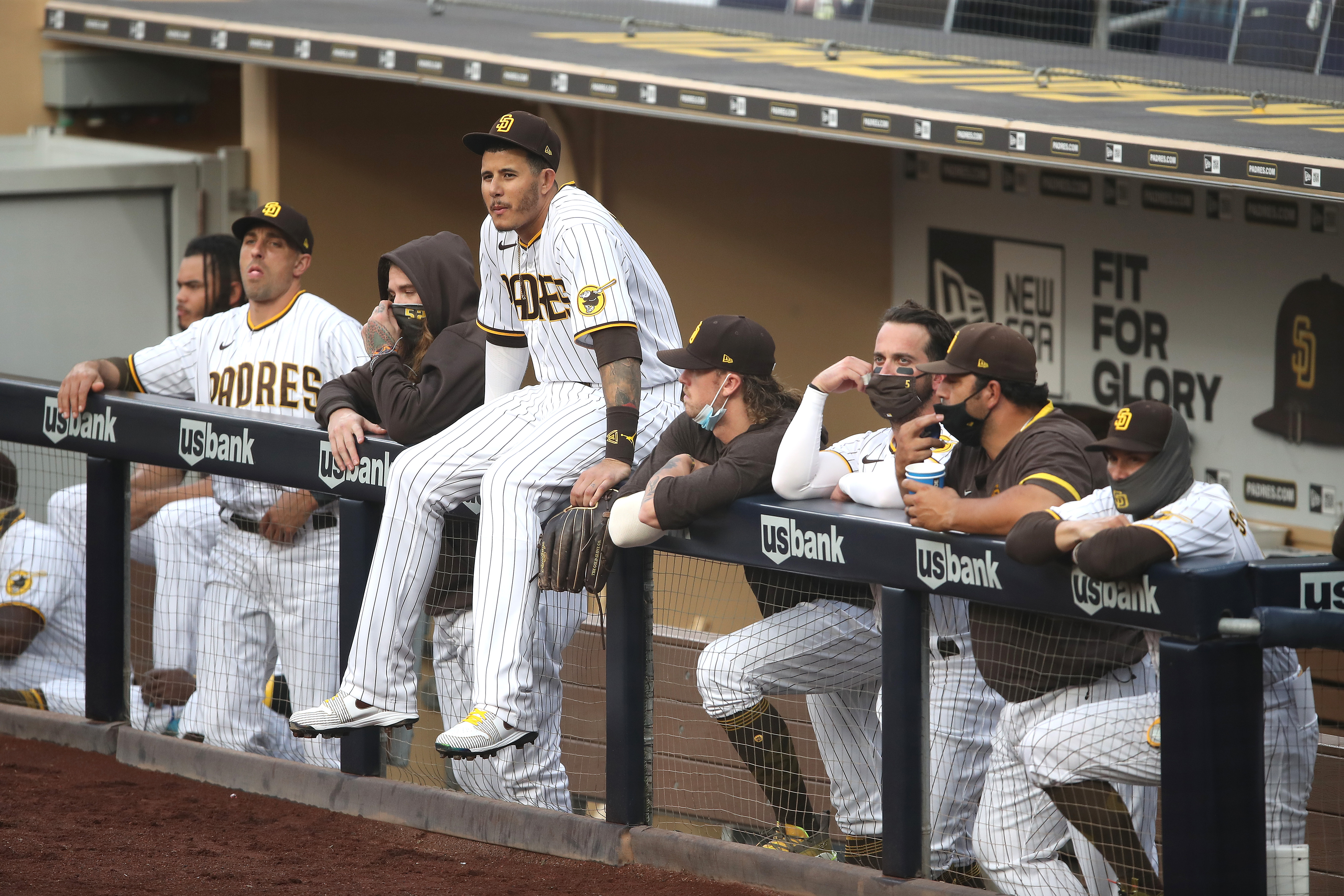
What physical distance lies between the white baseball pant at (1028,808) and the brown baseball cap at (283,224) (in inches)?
100

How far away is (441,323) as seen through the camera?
15.0 feet

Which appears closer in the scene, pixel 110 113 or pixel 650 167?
pixel 650 167

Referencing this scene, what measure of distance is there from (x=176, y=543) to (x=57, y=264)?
4.05 meters

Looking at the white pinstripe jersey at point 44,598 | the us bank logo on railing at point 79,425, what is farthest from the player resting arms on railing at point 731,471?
the white pinstripe jersey at point 44,598

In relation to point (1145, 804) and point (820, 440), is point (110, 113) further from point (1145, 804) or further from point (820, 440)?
point (1145, 804)

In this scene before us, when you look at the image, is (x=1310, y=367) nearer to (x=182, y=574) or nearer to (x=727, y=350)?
(x=727, y=350)

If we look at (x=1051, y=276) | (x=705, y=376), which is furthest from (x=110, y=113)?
(x=705, y=376)

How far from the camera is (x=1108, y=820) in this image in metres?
3.33

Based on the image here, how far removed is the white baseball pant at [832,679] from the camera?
3.71 meters

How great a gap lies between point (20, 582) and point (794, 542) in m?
2.66

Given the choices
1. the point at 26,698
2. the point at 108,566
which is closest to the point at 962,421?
the point at 108,566

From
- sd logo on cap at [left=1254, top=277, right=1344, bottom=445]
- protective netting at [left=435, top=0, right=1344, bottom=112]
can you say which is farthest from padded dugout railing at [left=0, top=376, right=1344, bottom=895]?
sd logo on cap at [left=1254, top=277, right=1344, bottom=445]

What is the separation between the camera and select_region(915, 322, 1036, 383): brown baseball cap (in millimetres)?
3504

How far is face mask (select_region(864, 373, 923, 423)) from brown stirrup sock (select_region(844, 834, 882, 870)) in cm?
91
